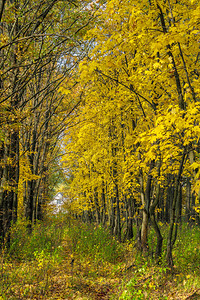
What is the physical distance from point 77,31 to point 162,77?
2.67m

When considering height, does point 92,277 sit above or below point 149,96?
below

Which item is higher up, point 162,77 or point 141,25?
point 141,25

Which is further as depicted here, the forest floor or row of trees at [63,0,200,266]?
the forest floor

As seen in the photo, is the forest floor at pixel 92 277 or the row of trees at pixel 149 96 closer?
the row of trees at pixel 149 96

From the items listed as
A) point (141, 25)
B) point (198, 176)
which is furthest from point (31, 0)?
point (198, 176)

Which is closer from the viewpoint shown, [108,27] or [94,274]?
[94,274]

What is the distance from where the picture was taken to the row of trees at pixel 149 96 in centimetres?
379

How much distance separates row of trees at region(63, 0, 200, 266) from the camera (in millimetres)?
3785

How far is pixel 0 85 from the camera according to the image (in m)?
5.82

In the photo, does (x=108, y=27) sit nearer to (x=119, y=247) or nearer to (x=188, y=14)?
(x=188, y=14)

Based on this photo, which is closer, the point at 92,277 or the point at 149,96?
the point at 92,277

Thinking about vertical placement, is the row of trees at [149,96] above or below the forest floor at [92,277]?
above

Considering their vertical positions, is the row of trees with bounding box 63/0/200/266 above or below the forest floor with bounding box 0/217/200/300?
above

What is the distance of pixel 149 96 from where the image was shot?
6727 millimetres
